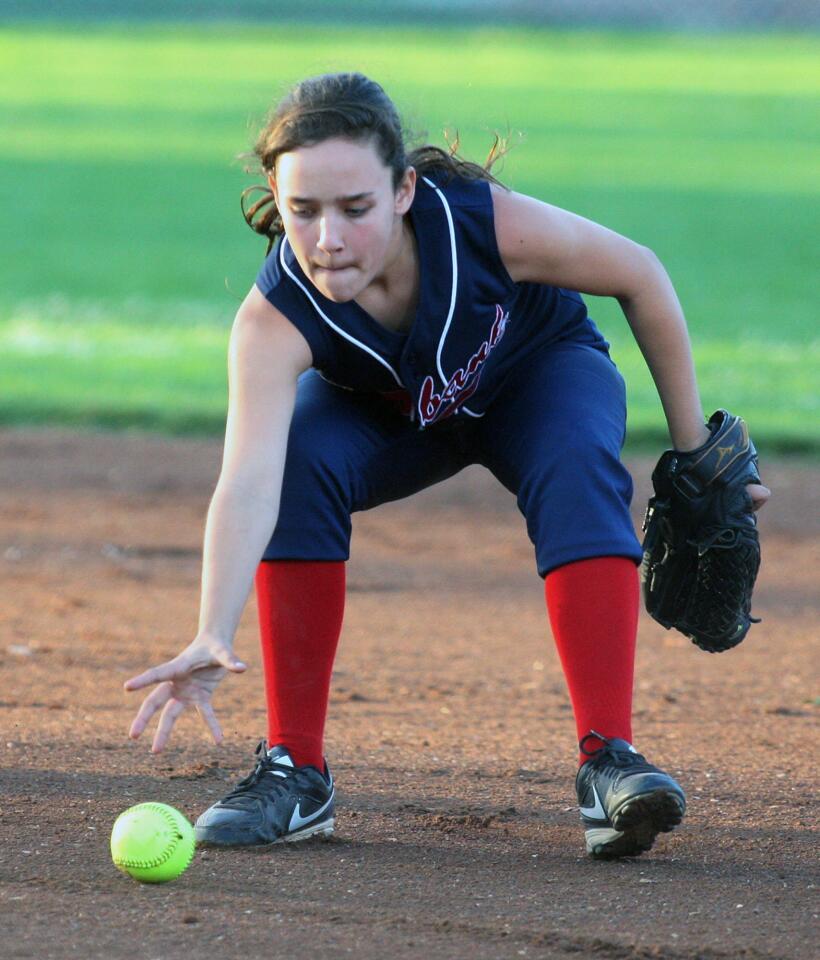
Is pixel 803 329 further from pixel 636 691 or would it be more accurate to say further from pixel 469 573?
pixel 636 691

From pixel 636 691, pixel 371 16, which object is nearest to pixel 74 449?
pixel 636 691

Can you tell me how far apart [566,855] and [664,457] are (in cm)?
80

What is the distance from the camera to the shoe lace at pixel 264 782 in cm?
291

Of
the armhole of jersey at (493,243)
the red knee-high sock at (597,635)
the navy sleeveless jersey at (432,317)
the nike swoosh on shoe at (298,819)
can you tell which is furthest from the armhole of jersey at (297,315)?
the nike swoosh on shoe at (298,819)

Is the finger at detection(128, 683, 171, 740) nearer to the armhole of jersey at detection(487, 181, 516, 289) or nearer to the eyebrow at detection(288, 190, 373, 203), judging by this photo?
the eyebrow at detection(288, 190, 373, 203)

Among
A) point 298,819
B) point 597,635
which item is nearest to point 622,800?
point 597,635

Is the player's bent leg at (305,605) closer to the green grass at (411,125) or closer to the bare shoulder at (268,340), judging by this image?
the bare shoulder at (268,340)

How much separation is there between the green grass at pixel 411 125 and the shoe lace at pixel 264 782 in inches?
34.8

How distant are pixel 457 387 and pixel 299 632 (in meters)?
0.53

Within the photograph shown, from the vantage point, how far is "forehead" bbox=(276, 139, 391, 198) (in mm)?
2658

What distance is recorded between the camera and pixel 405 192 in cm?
283

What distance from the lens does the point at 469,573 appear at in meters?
5.95

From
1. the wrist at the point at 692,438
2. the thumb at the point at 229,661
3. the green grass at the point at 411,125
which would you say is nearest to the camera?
the thumb at the point at 229,661

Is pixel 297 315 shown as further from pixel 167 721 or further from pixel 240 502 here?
pixel 167 721
